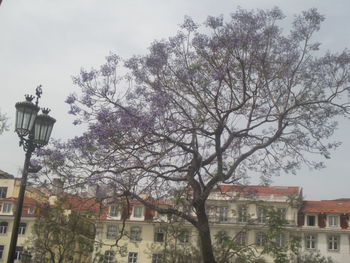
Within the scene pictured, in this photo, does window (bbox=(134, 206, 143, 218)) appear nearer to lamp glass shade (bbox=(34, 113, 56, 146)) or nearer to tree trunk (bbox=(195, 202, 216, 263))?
tree trunk (bbox=(195, 202, 216, 263))

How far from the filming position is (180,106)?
12.2 meters

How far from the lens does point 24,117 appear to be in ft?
31.2

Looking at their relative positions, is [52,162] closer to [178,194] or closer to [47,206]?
[47,206]

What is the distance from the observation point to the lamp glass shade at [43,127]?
9.70 m

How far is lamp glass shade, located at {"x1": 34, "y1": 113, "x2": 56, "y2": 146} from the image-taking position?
970 cm

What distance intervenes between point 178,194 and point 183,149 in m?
1.18

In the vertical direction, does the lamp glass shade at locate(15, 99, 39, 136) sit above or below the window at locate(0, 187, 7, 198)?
below

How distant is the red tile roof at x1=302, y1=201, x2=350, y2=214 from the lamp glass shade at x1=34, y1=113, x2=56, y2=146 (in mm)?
39666

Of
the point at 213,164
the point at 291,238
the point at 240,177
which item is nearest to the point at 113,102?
the point at 213,164

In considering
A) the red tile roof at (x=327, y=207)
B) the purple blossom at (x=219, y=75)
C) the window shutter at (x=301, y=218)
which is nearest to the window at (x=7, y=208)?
the window shutter at (x=301, y=218)

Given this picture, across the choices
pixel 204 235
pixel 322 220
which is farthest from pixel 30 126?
pixel 322 220

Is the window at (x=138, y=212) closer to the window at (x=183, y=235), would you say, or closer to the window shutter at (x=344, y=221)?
the window shutter at (x=344, y=221)

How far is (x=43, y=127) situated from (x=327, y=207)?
40756mm

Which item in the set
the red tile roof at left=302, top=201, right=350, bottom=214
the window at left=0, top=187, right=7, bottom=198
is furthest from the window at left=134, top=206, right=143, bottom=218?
the red tile roof at left=302, top=201, right=350, bottom=214
